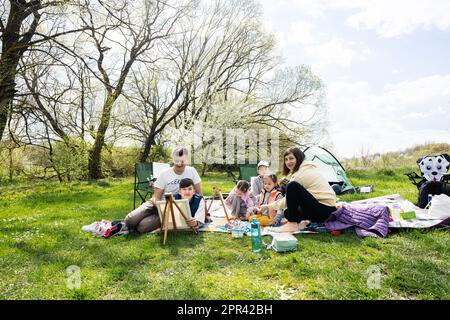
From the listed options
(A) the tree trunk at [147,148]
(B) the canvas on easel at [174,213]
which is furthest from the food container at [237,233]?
(A) the tree trunk at [147,148]

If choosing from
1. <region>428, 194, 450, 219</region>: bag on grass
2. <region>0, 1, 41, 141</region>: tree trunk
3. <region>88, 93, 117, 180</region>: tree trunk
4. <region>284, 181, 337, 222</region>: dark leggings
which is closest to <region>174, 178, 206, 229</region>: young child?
<region>284, 181, 337, 222</region>: dark leggings

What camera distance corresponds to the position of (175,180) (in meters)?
4.54

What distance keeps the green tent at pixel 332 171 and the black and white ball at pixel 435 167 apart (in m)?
2.04

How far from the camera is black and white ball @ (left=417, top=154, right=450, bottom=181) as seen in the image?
528 centimetres

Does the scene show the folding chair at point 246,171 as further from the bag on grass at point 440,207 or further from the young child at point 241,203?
the bag on grass at point 440,207

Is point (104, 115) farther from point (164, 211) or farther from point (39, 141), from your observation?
point (164, 211)

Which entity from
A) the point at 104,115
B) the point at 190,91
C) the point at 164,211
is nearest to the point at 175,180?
the point at 164,211

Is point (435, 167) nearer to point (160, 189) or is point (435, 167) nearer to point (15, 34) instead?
point (160, 189)

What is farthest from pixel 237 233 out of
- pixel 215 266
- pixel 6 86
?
pixel 6 86

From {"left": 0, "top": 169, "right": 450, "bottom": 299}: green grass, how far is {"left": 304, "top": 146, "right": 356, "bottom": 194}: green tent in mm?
3711

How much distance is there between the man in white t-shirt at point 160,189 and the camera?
4230mm

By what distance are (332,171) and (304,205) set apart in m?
3.99

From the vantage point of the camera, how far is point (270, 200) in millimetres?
5000

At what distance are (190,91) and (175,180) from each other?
38.2ft
